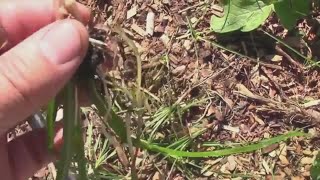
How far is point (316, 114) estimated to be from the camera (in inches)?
84.7

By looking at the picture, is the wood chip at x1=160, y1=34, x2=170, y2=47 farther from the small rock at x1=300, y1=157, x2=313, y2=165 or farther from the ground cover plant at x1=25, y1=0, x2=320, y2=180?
the small rock at x1=300, y1=157, x2=313, y2=165

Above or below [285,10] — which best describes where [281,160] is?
below

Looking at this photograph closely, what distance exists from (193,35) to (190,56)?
71 mm

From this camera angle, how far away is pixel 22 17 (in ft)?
5.64

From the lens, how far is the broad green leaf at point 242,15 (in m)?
2.21

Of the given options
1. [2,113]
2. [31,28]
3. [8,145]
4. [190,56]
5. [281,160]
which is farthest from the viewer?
[190,56]

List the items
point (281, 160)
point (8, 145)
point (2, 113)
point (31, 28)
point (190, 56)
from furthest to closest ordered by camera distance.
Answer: point (190, 56), point (281, 160), point (8, 145), point (31, 28), point (2, 113)

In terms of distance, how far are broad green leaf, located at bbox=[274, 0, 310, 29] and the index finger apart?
794mm

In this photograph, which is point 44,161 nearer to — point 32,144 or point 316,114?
point 32,144

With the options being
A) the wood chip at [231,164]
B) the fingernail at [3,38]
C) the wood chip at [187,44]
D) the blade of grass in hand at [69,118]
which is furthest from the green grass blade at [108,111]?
the wood chip at [187,44]

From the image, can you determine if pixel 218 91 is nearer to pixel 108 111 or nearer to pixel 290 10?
pixel 290 10

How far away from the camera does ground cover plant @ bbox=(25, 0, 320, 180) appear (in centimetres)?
212

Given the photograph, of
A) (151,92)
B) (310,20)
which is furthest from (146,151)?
(310,20)

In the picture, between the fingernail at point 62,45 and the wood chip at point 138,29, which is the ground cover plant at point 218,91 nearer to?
the wood chip at point 138,29
